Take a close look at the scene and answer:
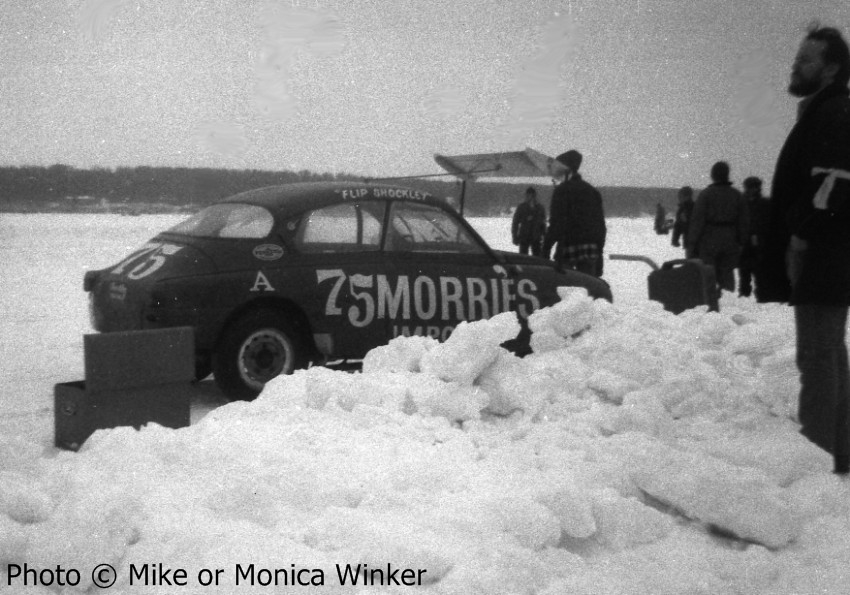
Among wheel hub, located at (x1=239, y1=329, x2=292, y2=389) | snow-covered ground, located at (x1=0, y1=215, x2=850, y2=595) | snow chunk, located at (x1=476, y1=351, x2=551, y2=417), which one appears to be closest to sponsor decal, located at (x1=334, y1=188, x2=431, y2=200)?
wheel hub, located at (x1=239, y1=329, x2=292, y2=389)

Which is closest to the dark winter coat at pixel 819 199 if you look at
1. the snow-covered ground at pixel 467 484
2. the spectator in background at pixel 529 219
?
the snow-covered ground at pixel 467 484

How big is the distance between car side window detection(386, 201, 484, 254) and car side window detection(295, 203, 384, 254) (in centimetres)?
13

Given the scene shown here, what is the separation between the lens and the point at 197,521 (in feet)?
9.91

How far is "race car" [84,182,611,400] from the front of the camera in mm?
5973

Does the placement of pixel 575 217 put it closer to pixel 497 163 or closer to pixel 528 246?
pixel 497 163

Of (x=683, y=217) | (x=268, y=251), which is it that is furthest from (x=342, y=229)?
(x=683, y=217)

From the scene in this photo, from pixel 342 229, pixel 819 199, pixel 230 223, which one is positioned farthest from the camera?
pixel 342 229

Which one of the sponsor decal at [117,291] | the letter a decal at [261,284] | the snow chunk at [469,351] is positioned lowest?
the snow chunk at [469,351]

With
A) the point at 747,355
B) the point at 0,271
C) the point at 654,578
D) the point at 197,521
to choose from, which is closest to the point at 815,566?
the point at 654,578

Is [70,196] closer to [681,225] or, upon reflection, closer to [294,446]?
[681,225]

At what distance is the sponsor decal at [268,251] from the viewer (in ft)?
20.6

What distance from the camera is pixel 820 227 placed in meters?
3.87

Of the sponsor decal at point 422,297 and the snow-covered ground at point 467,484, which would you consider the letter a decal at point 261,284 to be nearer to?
the sponsor decal at point 422,297

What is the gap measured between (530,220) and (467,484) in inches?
544
